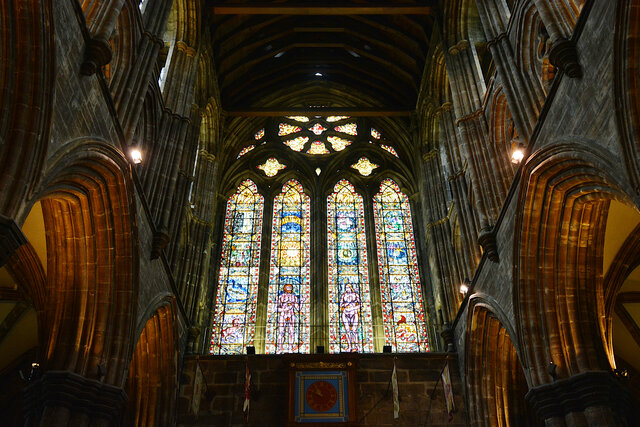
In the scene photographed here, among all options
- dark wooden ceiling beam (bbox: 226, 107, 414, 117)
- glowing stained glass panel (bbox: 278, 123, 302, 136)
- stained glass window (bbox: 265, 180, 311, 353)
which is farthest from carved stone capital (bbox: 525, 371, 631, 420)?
glowing stained glass panel (bbox: 278, 123, 302, 136)

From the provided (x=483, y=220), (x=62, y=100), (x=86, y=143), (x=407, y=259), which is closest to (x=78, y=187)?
(x=86, y=143)

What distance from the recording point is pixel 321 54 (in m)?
22.3

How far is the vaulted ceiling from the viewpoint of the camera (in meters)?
18.8

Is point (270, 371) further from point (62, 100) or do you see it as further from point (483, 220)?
point (62, 100)

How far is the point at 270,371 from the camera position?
14562 mm

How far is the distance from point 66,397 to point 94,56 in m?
5.23

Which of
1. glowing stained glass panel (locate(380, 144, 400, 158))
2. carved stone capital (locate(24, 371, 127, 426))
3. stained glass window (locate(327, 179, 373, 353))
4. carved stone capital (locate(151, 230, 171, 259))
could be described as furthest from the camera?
glowing stained glass panel (locate(380, 144, 400, 158))

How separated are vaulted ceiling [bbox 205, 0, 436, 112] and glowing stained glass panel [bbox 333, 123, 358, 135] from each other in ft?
2.50

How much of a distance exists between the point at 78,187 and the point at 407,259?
11572mm

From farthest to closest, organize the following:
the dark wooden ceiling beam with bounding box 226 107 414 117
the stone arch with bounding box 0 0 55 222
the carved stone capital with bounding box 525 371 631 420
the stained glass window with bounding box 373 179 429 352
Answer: the dark wooden ceiling beam with bounding box 226 107 414 117
the stained glass window with bounding box 373 179 429 352
the carved stone capital with bounding box 525 371 631 420
the stone arch with bounding box 0 0 55 222

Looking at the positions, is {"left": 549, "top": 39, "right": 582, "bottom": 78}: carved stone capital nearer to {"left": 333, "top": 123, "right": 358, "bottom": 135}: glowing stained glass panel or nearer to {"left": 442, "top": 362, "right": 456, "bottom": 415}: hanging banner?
{"left": 442, "top": 362, "right": 456, "bottom": 415}: hanging banner

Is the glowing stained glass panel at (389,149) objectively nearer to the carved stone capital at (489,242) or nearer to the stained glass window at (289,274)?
the stained glass window at (289,274)

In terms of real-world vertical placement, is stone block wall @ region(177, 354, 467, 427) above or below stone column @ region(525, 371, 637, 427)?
above

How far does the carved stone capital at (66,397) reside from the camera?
9422 mm
